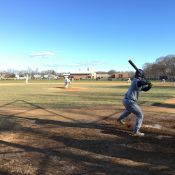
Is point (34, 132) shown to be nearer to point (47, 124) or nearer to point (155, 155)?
point (47, 124)

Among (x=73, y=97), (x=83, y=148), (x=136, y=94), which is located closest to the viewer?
(x=83, y=148)

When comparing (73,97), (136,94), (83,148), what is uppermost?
(136,94)

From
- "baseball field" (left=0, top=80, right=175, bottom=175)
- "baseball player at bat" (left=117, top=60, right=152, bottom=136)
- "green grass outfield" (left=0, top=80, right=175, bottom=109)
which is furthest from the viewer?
"green grass outfield" (left=0, top=80, right=175, bottom=109)

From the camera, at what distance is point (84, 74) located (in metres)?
178

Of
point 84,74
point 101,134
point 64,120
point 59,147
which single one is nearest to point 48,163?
point 59,147

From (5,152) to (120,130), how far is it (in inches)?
143

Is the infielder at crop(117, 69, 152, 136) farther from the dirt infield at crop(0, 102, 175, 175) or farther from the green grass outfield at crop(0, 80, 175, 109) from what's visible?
the green grass outfield at crop(0, 80, 175, 109)

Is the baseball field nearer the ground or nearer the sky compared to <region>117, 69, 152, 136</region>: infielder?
nearer the ground

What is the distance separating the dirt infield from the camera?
6379 millimetres

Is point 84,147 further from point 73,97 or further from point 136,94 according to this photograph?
point 73,97

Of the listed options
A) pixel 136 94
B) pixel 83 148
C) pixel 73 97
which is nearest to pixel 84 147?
pixel 83 148

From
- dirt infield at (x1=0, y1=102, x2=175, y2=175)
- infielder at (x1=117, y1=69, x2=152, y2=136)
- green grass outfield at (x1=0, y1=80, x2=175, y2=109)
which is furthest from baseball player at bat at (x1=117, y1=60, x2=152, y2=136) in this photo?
green grass outfield at (x1=0, y1=80, x2=175, y2=109)

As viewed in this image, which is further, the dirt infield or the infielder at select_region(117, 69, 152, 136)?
the infielder at select_region(117, 69, 152, 136)

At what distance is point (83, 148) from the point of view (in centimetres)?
789
